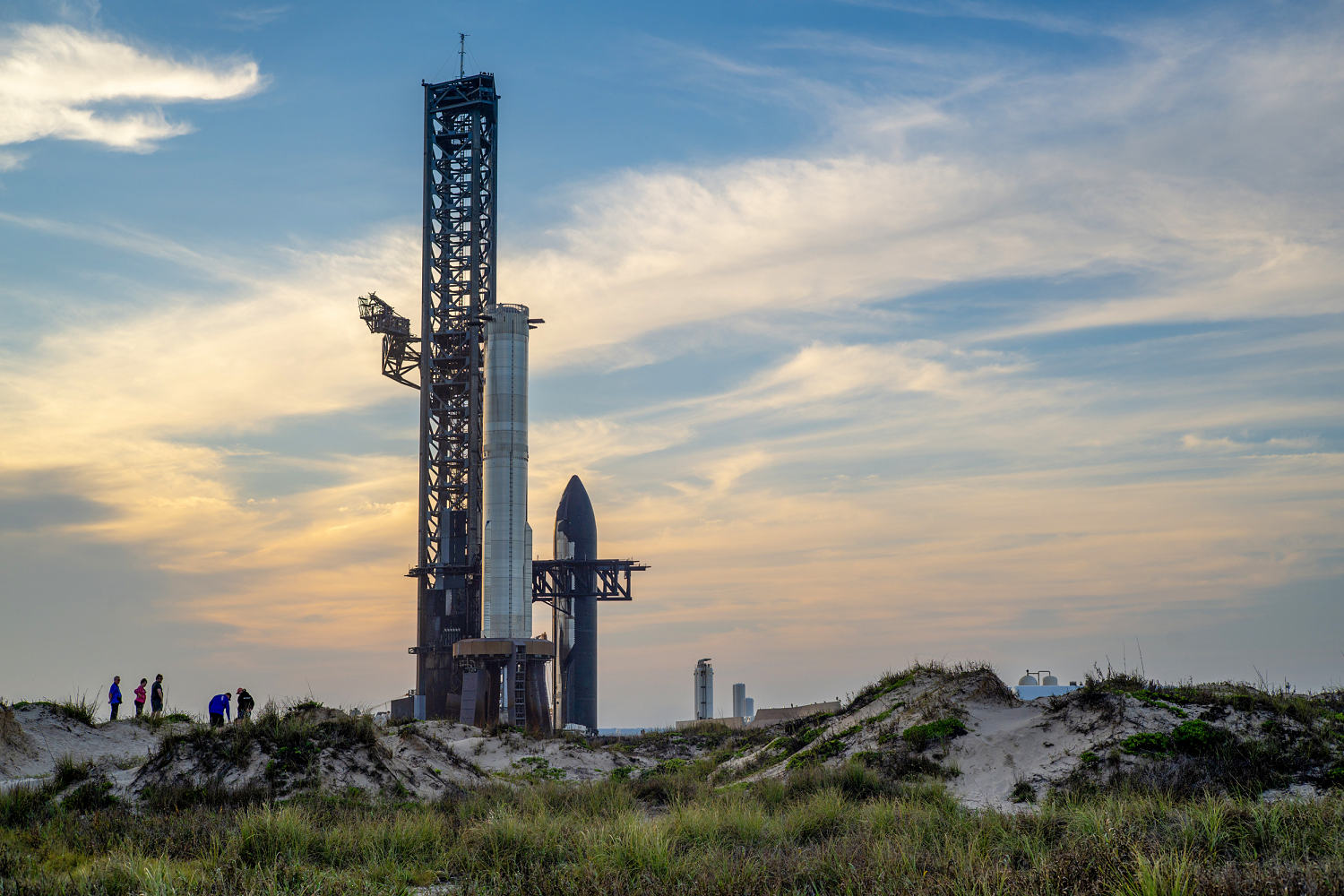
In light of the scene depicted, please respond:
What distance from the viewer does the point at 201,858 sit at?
1572 cm

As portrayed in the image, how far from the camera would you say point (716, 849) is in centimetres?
1521

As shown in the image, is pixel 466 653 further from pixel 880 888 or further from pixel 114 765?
pixel 880 888

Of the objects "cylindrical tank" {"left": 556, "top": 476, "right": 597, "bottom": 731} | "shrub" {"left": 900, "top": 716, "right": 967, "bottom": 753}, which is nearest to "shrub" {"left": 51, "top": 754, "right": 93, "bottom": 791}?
"shrub" {"left": 900, "top": 716, "right": 967, "bottom": 753}

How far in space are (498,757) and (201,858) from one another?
26.9 meters

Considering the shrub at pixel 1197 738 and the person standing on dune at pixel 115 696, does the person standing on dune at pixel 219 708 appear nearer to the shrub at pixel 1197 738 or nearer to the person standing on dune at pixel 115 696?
the person standing on dune at pixel 115 696

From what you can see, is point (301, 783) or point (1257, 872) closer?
point (1257, 872)

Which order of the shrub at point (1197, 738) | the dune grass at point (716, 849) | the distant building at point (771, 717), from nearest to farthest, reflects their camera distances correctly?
the dune grass at point (716, 849) < the shrub at point (1197, 738) < the distant building at point (771, 717)

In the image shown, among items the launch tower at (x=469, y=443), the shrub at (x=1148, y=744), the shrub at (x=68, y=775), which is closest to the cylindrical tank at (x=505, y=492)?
the launch tower at (x=469, y=443)

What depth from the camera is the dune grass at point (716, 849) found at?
1203cm

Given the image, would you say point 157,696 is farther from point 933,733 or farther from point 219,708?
point 933,733

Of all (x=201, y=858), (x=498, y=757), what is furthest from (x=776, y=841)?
(x=498, y=757)

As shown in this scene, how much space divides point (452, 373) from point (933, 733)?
168 feet

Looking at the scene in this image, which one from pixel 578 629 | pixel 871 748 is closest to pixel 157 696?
pixel 871 748

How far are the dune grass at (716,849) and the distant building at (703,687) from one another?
63.6m
